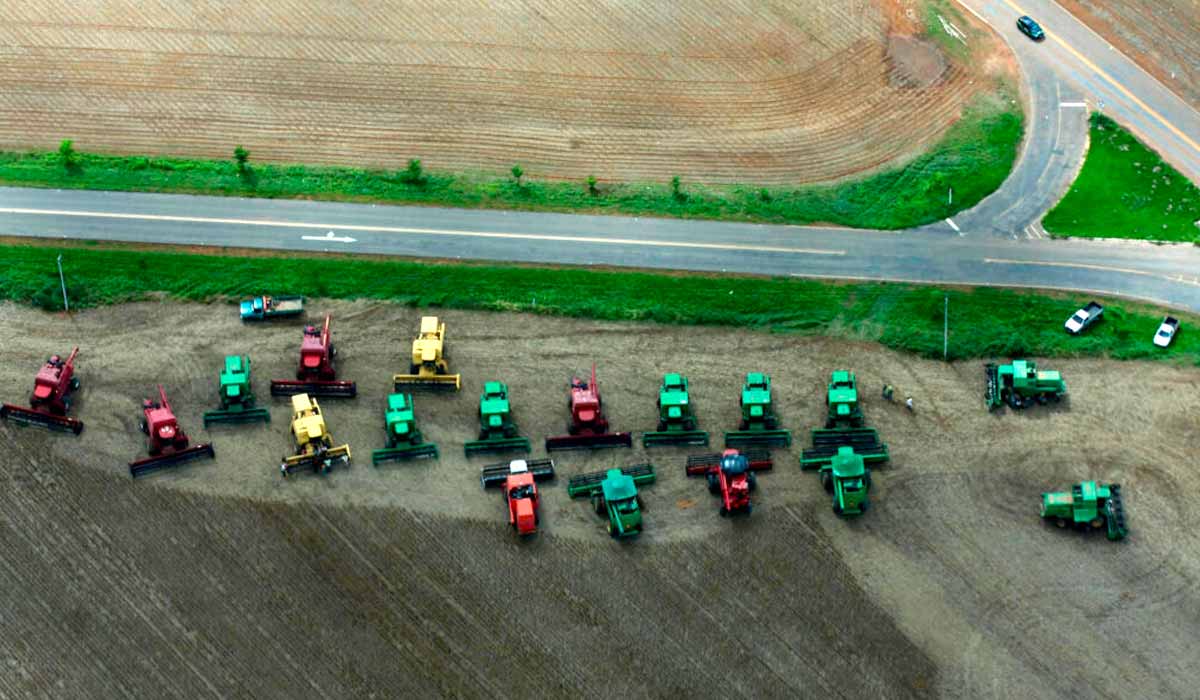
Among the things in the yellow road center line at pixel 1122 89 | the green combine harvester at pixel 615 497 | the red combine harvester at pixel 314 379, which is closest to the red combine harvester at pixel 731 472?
the green combine harvester at pixel 615 497

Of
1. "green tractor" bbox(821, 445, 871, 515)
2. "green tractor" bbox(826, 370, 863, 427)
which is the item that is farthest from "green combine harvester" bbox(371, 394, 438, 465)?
"green tractor" bbox(826, 370, 863, 427)

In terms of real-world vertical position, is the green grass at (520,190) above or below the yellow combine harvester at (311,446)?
above

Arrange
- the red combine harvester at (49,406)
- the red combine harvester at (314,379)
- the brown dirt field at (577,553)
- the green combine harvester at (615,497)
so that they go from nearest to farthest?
the brown dirt field at (577,553)
the green combine harvester at (615,497)
the red combine harvester at (49,406)
the red combine harvester at (314,379)

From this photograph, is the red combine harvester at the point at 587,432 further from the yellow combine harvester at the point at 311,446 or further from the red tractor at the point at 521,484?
the yellow combine harvester at the point at 311,446

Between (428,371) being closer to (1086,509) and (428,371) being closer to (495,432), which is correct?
(495,432)

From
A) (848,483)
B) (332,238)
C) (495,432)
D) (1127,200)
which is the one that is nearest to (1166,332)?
(1127,200)

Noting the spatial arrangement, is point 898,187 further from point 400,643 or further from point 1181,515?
point 400,643

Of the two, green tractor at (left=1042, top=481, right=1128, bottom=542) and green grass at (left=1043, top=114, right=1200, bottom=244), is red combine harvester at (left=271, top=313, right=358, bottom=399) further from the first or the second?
green grass at (left=1043, top=114, right=1200, bottom=244)
